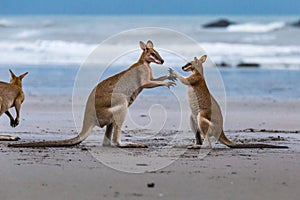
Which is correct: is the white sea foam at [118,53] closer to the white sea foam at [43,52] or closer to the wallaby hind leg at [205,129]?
the white sea foam at [43,52]

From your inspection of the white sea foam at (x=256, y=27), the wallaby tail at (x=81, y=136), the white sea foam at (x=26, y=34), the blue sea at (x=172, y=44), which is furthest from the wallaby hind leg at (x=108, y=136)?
the white sea foam at (x=256, y=27)

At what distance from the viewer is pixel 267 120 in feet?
36.7

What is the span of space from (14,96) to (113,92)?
4.74 feet

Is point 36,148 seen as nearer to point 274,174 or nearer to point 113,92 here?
point 113,92

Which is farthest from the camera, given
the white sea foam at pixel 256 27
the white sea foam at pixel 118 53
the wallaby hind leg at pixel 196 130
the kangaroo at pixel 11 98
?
the white sea foam at pixel 256 27

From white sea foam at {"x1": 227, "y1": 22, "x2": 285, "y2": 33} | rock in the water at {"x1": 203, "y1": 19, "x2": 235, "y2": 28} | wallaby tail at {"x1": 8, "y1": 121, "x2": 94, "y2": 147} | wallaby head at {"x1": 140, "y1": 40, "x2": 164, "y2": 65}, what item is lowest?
wallaby tail at {"x1": 8, "y1": 121, "x2": 94, "y2": 147}

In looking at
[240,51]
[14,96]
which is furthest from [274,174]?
[240,51]

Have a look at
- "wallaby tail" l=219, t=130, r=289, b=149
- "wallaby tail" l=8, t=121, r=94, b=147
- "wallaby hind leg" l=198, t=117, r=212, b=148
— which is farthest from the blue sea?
"wallaby tail" l=8, t=121, r=94, b=147

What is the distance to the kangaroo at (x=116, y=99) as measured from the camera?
817 centimetres

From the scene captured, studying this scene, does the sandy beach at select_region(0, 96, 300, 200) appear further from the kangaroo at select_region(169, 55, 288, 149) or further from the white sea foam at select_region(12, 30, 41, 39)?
the white sea foam at select_region(12, 30, 41, 39)

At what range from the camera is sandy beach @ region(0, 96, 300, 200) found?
561 centimetres

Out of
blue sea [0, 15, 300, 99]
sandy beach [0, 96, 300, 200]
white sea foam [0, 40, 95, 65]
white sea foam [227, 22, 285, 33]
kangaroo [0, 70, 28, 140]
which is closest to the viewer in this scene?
sandy beach [0, 96, 300, 200]

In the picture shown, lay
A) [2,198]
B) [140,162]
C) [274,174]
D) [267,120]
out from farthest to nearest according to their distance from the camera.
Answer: [267,120]
[140,162]
[274,174]
[2,198]

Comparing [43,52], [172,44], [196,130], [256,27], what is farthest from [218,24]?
[196,130]
